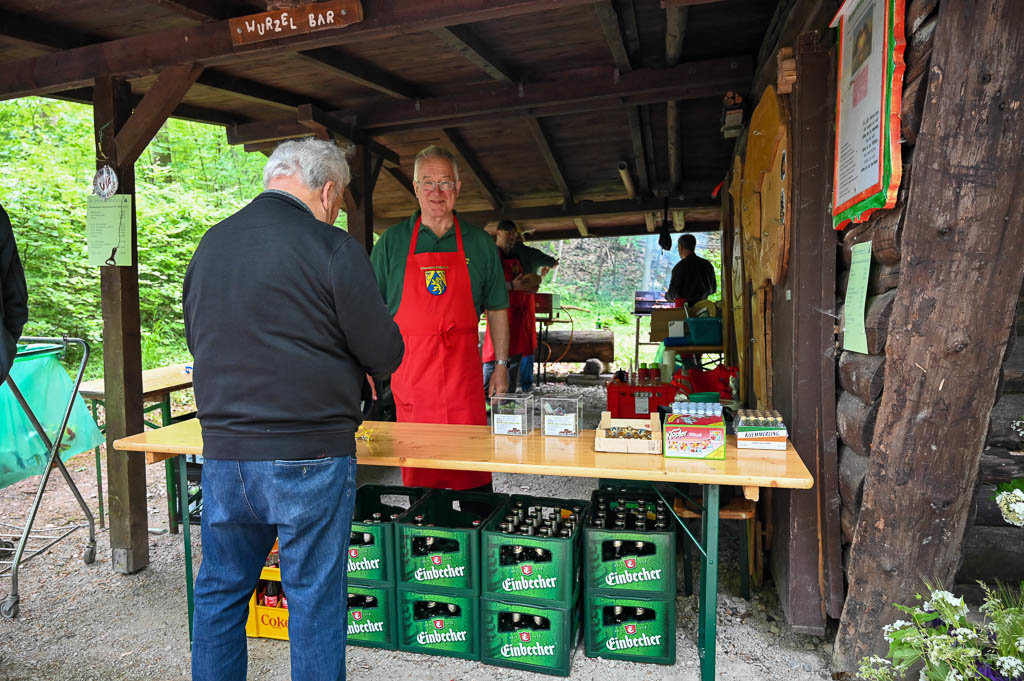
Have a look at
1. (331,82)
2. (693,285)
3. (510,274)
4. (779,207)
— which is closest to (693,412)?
(779,207)

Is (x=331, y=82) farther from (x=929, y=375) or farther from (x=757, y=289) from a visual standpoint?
(x=929, y=375)

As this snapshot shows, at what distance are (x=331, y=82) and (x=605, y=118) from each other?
2.67 m

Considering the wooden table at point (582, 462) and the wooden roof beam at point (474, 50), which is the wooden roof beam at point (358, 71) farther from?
the wooden table at point (582, 462)

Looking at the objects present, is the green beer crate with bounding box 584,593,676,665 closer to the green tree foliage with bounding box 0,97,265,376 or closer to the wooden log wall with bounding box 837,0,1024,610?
the wooden log wall with bounding box 837,0,1024,610

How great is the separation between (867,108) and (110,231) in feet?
12.1

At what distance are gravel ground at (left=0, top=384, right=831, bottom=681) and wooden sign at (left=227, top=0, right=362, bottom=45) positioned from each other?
2.07 m

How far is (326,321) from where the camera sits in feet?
6.15

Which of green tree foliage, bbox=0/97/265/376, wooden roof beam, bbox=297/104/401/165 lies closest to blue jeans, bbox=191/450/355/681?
wooden roof beam, bbox=297/104/401/165

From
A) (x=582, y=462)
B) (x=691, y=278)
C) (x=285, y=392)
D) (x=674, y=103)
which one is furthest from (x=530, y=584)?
(x=691, y=278)

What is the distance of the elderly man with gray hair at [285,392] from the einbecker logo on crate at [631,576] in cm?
113

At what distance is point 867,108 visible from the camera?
226 cm

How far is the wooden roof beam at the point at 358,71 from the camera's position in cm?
419

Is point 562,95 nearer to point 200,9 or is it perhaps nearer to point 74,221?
point 200,9

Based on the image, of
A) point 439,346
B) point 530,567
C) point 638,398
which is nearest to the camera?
point 530,567
